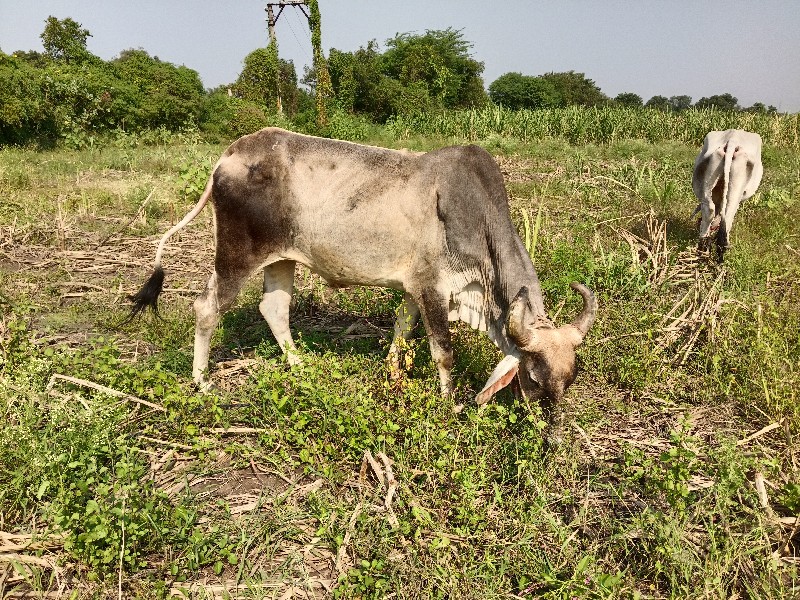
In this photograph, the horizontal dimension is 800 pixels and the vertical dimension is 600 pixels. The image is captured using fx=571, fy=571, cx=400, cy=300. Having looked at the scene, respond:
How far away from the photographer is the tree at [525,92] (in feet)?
192

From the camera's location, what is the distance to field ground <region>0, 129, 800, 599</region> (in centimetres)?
311

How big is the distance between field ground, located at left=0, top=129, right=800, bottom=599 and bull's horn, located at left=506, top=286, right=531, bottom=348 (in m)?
0.52

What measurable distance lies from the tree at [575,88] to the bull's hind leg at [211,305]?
63.2 m

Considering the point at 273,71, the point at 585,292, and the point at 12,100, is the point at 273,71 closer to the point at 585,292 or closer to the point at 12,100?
the point at 12,100

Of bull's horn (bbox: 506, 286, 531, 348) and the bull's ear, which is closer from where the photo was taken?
bull's horn (bbox: 506, 286, 531, 348)

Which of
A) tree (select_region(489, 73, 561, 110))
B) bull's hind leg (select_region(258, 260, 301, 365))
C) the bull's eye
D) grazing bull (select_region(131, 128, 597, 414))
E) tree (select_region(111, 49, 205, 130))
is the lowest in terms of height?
the bull's eye

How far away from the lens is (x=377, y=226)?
15.4 feet

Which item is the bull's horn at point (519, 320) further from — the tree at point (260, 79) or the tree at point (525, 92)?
the tree at point (525, 92)

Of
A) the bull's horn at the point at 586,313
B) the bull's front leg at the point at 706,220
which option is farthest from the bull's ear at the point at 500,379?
the bull's front leg at the point at 706,220

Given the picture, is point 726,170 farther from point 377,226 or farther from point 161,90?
point 161,90

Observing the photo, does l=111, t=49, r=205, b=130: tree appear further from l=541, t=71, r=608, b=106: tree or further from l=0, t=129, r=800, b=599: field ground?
l=541, t=71, r=608, b=106: tree

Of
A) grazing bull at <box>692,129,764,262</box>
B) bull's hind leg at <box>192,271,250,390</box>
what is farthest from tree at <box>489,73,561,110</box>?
bull's hind leg at <box>192,271,250,390</box>

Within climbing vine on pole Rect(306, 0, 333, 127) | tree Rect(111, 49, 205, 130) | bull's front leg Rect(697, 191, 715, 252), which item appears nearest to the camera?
bull's front leg Rect(697, 191, 715, 252)

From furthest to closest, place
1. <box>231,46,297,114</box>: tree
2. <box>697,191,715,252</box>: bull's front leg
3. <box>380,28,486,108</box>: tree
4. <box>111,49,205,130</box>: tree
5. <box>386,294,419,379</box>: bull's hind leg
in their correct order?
1. <box>380,28,486,108</box>: tree
2. <box>231,46,297,114</box>: tree
3. <box>111,49,205,130</box>: tree
4. <box>697,191,715,252</box>: bull's front leg
5. <box>386,294,419,379</box>: bull's hind leg
